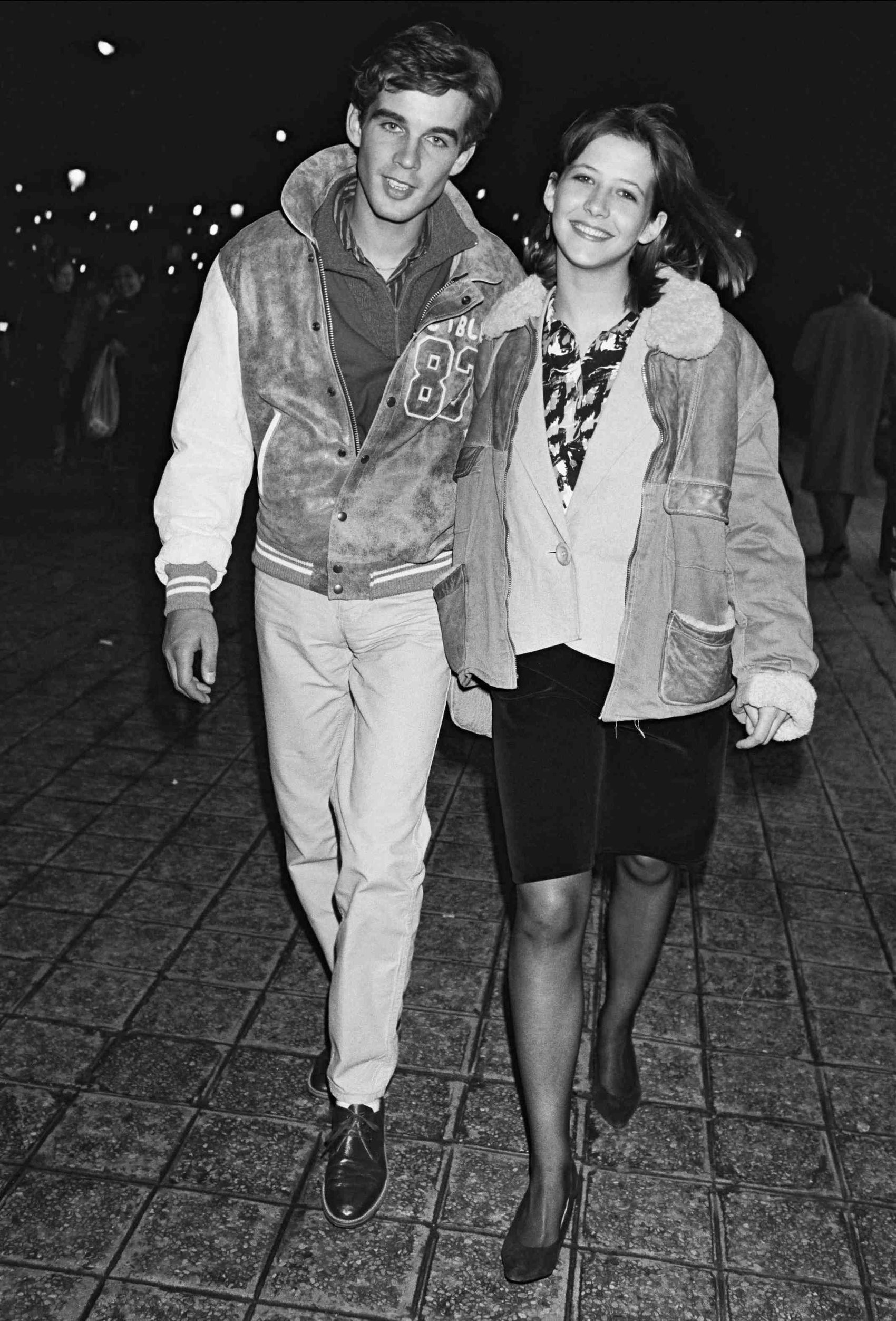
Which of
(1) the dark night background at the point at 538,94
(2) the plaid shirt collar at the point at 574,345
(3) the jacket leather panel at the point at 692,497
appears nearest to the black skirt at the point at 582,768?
(3) the jacket leather panel at the point at 692,497

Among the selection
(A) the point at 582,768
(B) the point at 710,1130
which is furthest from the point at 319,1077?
(A) the point at 582,768

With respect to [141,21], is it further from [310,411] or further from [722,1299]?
[722,1299]

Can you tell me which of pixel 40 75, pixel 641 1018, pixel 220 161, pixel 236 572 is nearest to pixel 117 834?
pixel 641 1018

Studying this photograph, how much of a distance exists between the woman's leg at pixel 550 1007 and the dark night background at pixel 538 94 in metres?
10.5

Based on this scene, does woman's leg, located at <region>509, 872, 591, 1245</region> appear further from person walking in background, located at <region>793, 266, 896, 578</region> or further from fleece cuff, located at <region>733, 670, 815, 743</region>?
person walking in background, located at <region>793, 266, 896, 578</region>

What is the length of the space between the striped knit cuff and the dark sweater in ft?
1.55

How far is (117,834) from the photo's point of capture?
16.9 ft

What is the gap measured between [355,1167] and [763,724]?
1310 mm

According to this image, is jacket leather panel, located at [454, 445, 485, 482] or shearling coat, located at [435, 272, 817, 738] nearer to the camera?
shearling coat, located at [435, 272, 817, 738]

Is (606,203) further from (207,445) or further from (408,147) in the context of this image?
(207,445)

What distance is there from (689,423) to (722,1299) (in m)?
1.78

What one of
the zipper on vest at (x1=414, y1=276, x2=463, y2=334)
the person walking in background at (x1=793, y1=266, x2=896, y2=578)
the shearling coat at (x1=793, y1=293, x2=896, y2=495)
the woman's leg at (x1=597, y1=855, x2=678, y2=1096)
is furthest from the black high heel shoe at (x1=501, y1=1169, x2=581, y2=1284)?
the shearling coat at (x1=793, y1=293, x2=896, y2=495)

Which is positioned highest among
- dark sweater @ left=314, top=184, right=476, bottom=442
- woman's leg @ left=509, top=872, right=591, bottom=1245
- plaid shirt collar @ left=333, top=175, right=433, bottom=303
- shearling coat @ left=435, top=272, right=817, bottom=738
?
plaid shirt collar @ left=333, top=175, right=433, bottom=303

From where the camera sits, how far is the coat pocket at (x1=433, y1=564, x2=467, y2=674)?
3094mm
